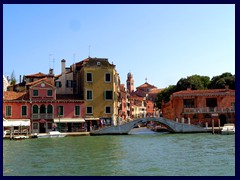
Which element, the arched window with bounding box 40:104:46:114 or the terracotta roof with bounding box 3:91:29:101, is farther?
the arched window with bounding box 40:104:46:114

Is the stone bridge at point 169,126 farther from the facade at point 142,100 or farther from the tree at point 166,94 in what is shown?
the facade at point 142,100

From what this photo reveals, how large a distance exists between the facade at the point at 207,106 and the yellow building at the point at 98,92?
303 inches

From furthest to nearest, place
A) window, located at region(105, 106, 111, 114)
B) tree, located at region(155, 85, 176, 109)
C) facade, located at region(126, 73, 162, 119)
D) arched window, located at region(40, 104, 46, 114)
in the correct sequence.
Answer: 1. facade, located at region(126, 73, 162, 119)
2. tree, located at region(155, 85, 176, 109)
3. window, located at region(105, 106, 111, 114)
4. arched window, located at region(40, 104, 46, 114)

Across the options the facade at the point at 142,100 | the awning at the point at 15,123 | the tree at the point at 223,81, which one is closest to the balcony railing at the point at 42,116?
the awning at the point at 15,123

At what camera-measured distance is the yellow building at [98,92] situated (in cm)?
3291

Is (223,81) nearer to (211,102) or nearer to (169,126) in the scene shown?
(211,102)

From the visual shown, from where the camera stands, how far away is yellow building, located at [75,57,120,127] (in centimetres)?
3291

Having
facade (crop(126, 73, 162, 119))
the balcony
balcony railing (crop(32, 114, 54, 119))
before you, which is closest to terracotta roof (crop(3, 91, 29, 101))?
balcony railing (crop(32, 114, 54, 119))

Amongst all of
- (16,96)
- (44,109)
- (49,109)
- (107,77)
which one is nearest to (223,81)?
(107,77)

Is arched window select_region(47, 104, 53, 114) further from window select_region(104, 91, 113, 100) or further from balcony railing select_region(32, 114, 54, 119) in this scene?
window select_region(104, 91, 113, 100)

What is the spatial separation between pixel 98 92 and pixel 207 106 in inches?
433

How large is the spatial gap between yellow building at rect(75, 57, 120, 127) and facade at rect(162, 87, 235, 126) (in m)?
7.70

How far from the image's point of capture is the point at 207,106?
37.6 metres
